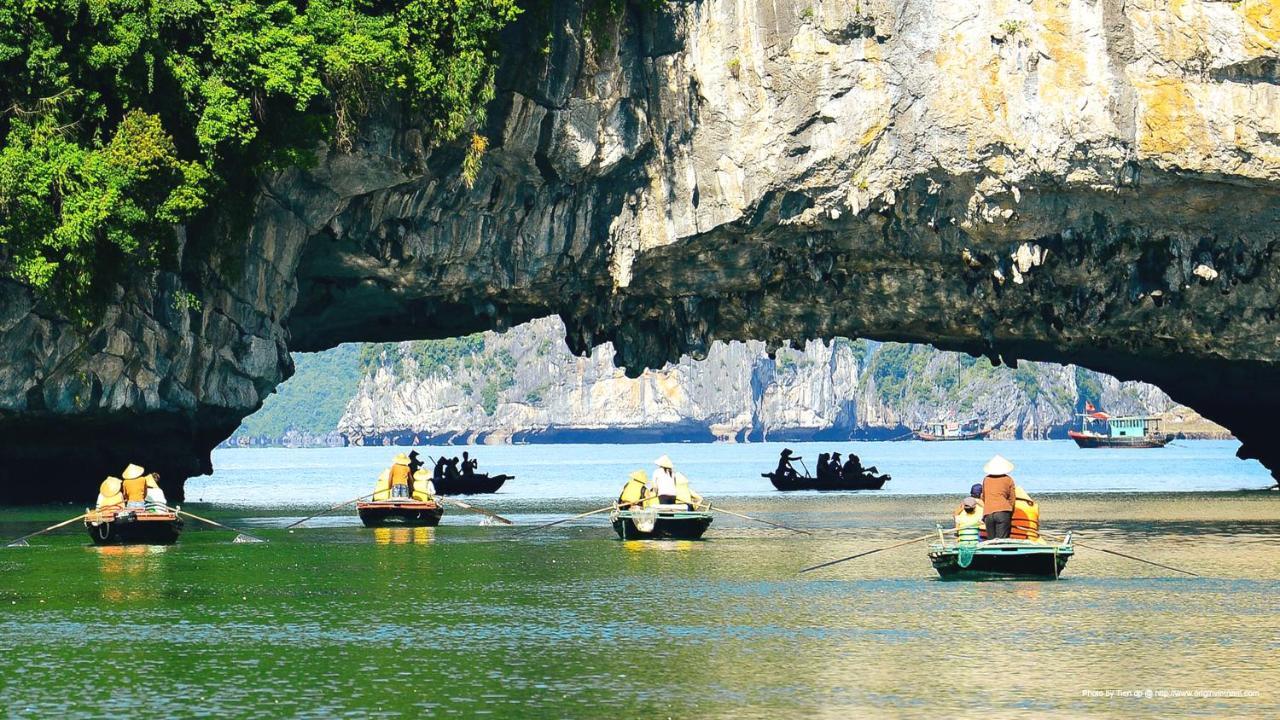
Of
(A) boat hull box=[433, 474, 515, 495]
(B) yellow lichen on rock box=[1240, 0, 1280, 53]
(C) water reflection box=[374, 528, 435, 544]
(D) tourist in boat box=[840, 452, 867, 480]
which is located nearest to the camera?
(C) water reflection box=[374, 528, 435, 544]

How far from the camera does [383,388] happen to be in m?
194

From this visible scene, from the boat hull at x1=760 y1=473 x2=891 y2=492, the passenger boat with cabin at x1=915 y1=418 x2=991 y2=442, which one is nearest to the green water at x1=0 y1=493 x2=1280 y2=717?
the boat hull at x1=760 y1=473 x2=891 y2=492

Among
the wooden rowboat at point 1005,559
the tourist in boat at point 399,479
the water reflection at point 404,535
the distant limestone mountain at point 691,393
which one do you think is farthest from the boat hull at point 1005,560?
the distant limestone mountain at point 691,393

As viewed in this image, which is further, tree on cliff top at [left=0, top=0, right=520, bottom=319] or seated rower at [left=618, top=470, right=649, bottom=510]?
seated rower at [left=618, top=470, right=649, bottom=510]

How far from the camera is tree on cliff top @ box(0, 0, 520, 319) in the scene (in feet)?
106

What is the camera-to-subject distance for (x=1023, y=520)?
79.0 feet

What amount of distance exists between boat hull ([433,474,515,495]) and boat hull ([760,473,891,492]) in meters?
9.33

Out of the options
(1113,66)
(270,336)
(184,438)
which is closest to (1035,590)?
(1113,66)

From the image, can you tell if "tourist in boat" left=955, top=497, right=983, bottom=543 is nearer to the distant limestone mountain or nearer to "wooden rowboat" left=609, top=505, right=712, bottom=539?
"wooden rowboat" left=609, top=505, right=712, bottom=539

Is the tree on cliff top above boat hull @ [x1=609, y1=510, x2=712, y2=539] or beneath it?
above

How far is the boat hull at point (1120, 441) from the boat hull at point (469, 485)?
9277 cm

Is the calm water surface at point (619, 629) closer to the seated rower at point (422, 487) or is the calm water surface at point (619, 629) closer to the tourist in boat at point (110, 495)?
the tourist in boat at point (110, 495)

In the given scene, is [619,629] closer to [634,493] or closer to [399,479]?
[634,493]

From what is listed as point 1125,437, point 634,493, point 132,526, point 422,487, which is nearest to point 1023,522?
point 634,493
